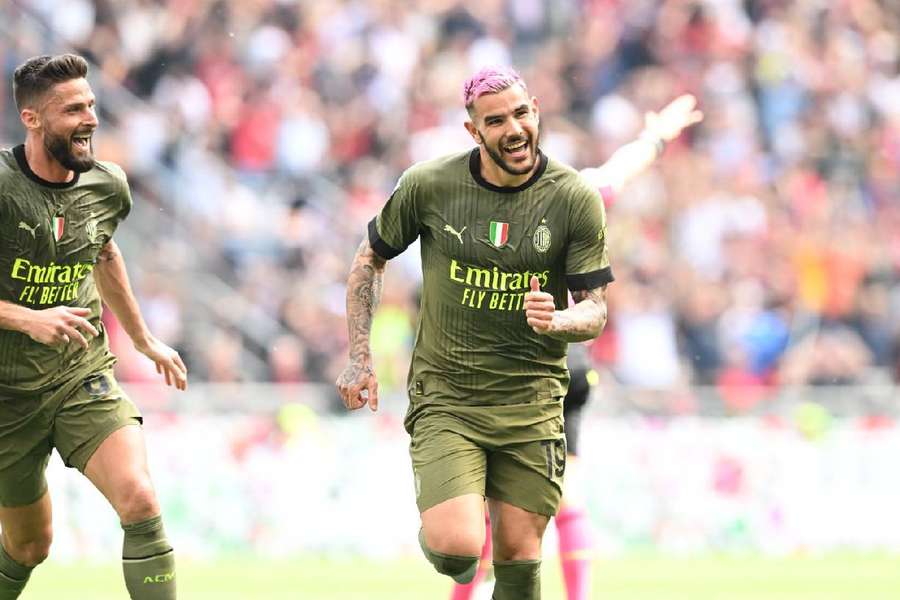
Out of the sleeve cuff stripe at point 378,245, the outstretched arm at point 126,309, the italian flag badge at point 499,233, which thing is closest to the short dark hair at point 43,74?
the outstretched arm at point 126,309

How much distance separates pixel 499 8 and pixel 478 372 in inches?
485

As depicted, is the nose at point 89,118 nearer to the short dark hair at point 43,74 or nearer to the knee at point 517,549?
the short dark hair at point 43,74

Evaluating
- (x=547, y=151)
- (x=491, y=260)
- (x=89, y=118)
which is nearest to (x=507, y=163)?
(x=491, y=260)

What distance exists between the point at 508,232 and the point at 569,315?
0.50m

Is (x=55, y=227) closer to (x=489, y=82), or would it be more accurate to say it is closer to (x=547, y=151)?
(x=489, y=82)

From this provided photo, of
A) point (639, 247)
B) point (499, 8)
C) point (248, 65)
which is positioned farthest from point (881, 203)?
point (248, 65)

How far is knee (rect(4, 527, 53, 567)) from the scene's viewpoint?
7988mm

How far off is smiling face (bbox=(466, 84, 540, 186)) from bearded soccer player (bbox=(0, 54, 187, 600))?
1.71m

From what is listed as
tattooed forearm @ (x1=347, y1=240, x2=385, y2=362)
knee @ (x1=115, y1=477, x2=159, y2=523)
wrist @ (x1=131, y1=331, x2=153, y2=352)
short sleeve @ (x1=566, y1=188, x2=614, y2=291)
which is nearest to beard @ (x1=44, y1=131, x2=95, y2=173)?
wrist @ (x1=131, y1=331, x2=153, y2=352)

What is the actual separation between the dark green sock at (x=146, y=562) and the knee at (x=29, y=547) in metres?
0.61

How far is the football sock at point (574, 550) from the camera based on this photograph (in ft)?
29.3

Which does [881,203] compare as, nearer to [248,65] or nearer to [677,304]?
[677,304]

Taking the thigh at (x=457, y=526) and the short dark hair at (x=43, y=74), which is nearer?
the thigh at (x=457, y=526)

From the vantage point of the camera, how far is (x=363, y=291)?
7.68m
